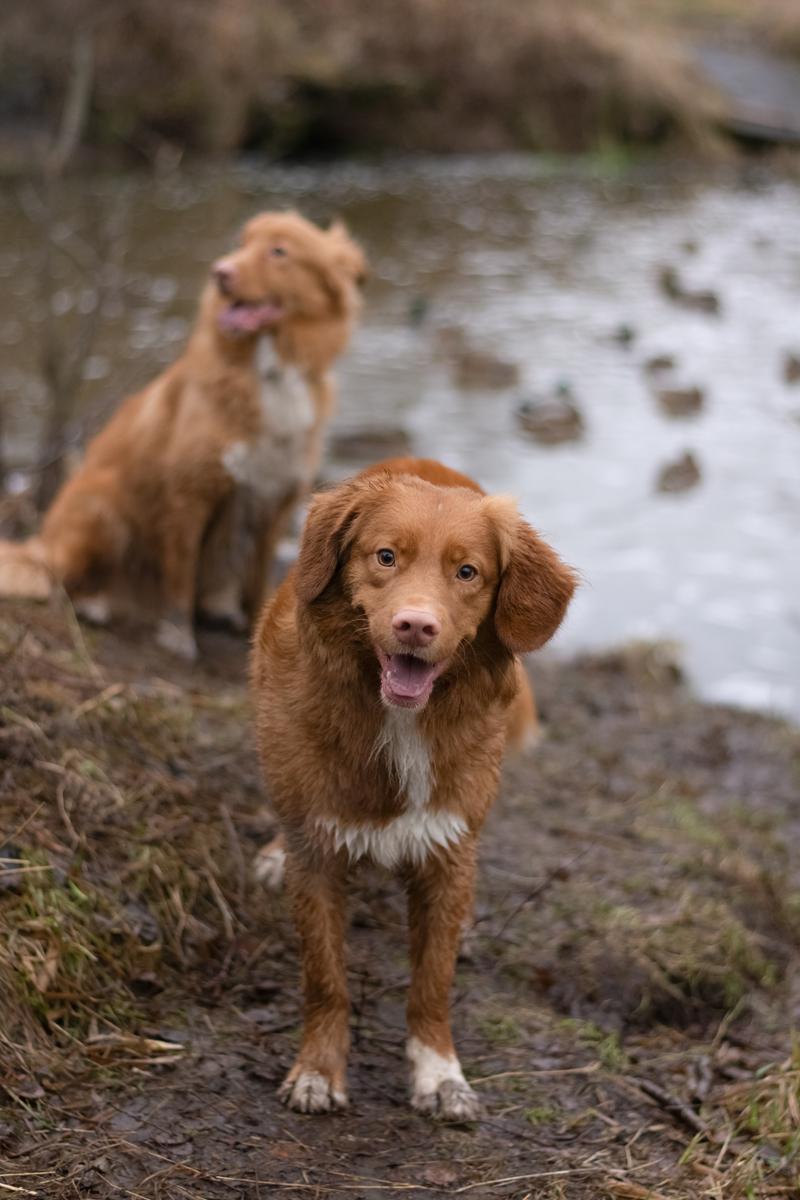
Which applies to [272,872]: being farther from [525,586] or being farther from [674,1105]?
[525,586]

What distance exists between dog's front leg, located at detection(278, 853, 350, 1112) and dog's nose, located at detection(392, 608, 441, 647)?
852mm

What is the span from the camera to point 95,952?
11.0 ft

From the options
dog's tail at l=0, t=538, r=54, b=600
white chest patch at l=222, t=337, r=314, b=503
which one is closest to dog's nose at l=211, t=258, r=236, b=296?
white chest patch at l=222, t=337, r=314, b=503

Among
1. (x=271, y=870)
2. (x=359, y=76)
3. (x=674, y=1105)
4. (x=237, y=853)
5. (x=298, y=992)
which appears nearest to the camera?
(x=674, y=1105)

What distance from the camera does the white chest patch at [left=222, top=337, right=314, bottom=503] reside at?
5.89 m

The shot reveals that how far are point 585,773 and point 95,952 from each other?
296 centimetres

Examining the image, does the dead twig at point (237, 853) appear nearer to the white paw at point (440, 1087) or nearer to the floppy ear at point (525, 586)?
the white paw at point (440, 1087)

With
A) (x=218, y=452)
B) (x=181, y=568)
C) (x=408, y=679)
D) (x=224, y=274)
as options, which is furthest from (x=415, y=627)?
(x=181, y=568)

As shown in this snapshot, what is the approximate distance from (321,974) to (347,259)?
4032 millimetres

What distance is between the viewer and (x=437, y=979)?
10.8 ft

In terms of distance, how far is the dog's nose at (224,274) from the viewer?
5688mm

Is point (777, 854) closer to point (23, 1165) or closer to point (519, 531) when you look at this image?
point (519, 531)

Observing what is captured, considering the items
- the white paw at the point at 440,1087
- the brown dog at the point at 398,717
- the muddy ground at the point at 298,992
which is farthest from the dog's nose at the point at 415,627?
the white paw at the point at 440,1087

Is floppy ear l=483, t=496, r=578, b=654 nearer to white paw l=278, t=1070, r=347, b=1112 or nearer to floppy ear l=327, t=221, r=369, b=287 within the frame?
white paw l=278, t=1070, r=347, b=1112
